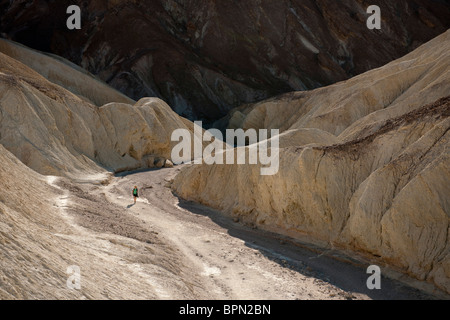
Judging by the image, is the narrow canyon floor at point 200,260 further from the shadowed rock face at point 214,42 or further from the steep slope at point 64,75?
the shadowed rock face at point 214,42

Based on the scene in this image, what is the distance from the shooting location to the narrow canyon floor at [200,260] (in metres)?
9.91

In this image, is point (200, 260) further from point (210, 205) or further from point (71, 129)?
point (71, 129)

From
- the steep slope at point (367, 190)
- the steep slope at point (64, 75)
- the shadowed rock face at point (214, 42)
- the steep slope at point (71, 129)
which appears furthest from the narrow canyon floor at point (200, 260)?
the shadowed rock face at point (214, 42)

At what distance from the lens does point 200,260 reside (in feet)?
42.1

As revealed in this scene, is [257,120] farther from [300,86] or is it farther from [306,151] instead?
[306,151]

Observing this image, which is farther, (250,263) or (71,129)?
(71,129)

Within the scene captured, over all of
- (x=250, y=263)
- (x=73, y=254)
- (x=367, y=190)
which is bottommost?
(x=250, y=263)

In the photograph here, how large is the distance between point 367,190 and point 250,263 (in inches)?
167

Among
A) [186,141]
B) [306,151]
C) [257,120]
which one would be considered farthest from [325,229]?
[257,120]

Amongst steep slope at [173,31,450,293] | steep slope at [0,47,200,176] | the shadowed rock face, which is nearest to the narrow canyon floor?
steep slope at [173,31,450,293]

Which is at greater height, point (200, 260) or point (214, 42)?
point (214, 42)

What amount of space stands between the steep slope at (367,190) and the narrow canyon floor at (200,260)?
0.72m

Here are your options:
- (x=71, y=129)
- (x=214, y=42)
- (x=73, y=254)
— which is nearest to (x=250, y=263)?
(x=73, y=254)
